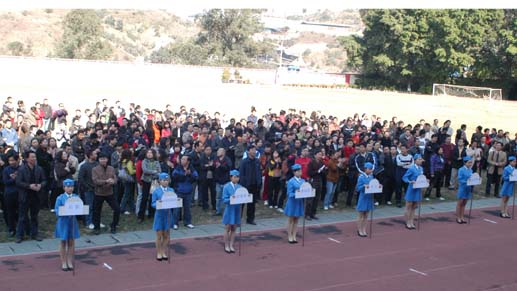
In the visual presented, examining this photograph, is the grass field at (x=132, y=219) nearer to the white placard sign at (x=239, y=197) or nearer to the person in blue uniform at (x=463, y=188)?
the person in blue uniform at (x=463, y=188)

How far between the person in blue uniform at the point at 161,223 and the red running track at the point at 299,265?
26 centimetres

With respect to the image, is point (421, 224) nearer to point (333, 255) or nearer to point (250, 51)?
point (333, 255)

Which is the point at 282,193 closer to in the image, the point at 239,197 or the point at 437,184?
the point at 239,197

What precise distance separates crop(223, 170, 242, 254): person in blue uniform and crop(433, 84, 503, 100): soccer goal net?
36.0 m

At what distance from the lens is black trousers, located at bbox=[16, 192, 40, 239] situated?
1173 cm

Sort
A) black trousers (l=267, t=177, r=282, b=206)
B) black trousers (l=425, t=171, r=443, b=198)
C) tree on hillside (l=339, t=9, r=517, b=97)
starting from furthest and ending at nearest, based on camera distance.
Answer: tree on hillside (l=339, t=9, r=517, b=97) < black trousers (l=425, t=171, r=443, b=198) < black trousers (l=267, t=177, r=282, b=206)

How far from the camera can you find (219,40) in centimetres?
8238

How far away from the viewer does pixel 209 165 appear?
14.6 meters

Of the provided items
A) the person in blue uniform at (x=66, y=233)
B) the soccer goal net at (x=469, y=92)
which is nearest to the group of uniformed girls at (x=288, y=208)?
the person in blue uniform at (x=66, y=233)

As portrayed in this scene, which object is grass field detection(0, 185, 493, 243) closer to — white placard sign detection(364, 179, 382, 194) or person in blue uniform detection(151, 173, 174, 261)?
person in blue uniform detection(151, 173, 174, 261)

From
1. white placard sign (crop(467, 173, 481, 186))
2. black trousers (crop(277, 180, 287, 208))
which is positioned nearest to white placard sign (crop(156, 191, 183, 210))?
black trousers (crop(277, 180, 287, 208))

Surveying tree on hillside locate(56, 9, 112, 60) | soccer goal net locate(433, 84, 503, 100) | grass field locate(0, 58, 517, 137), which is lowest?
grass field locate(0, 58, 517, 137)

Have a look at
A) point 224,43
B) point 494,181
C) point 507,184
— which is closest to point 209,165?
point 507,184

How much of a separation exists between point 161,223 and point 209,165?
365 cm
